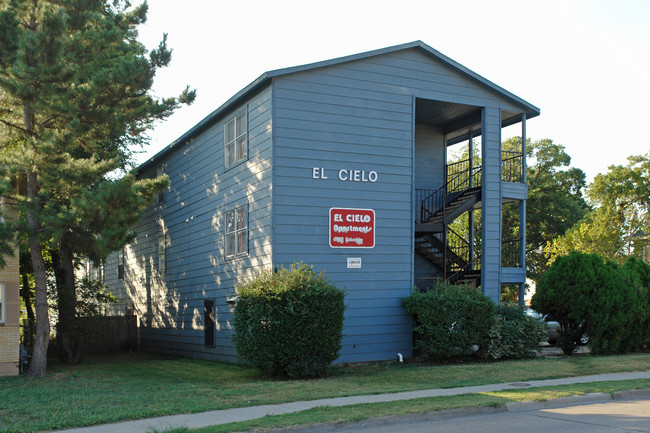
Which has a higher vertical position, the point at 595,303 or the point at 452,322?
the point at 595,303

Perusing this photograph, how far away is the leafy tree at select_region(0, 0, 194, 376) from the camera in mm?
13164

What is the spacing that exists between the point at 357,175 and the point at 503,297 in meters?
28.5

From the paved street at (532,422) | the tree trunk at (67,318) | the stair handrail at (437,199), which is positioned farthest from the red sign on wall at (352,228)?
the tree trunk at (67,318)

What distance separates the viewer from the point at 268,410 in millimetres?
9227

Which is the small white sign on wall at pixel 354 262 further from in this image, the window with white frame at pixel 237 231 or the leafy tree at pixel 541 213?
the leafy tree at pixel 541 213

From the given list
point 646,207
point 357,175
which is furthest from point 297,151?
point 646,207

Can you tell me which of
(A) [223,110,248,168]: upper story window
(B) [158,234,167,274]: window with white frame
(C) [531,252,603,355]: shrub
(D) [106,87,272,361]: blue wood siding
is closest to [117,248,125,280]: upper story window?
(D) [106,87,272,361]: blue wood siding

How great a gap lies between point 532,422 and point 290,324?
18.6 feet

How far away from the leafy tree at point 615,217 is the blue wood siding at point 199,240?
903 inches

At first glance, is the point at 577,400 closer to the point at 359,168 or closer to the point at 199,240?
the point at 359,168

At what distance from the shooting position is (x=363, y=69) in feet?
54.3

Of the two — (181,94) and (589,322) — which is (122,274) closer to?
(181,94)

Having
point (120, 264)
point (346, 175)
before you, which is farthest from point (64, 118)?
point (120, 264)

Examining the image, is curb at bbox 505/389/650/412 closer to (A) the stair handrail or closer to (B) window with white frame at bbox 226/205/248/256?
(B) window with white frame at bbox 226/205/248/256
